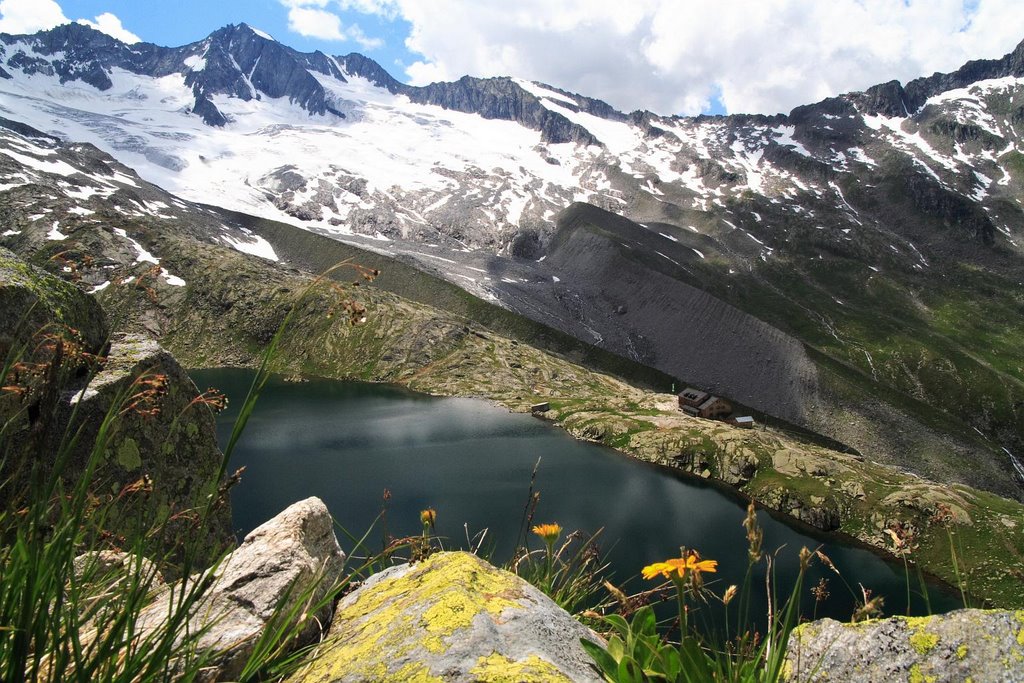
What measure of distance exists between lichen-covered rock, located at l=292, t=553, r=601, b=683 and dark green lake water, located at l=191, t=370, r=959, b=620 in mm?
23413

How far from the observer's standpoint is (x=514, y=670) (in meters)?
2.81

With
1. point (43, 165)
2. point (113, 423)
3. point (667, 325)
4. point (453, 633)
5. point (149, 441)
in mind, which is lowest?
point (667, 325)

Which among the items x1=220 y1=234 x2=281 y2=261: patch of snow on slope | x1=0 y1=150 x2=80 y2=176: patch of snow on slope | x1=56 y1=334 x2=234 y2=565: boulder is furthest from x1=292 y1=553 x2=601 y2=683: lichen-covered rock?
x1=0 y1=150 x2=80 y2=176: patch of snow on slope

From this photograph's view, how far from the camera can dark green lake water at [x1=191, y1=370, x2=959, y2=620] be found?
118ft

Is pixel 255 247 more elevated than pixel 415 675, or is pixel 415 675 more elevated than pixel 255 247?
pixel 415 675

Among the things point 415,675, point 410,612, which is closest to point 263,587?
point 410,612

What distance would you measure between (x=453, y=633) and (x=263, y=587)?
1.85 m

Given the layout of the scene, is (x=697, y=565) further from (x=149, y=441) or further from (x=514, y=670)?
(x=149, y=441)

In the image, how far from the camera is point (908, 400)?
100938mm

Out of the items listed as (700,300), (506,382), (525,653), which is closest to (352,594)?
(525,653)

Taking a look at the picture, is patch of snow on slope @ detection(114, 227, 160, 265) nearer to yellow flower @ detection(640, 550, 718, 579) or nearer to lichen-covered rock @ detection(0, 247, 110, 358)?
lichen-covered rock @ detection(0, 247, 110, 358)

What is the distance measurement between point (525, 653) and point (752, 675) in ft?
3.80

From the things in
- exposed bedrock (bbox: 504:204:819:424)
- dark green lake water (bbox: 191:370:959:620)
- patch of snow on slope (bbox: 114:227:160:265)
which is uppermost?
exposed bedrock (bbox: 504:204:819:424)

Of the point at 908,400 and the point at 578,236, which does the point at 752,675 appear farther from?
the point at 578,236
